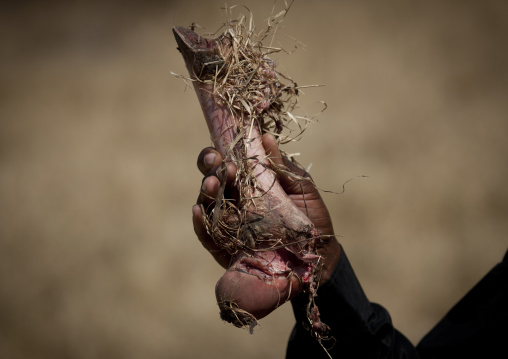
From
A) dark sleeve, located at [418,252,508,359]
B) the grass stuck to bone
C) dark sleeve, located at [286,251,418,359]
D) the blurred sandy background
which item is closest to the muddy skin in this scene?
the grass stuck to bone

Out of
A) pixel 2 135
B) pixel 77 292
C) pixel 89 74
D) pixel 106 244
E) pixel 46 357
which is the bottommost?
pixel 46 357

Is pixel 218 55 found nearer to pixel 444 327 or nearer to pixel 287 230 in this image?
pixel 287 230

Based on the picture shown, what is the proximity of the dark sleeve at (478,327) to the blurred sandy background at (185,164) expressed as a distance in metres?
2.04

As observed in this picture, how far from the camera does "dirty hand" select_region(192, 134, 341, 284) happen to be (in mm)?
1278

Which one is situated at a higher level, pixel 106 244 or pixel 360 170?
pixel 360 170

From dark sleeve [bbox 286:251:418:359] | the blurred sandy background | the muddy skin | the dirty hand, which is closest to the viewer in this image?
the muddy skin

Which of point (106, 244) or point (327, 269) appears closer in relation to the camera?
point (327, 269)

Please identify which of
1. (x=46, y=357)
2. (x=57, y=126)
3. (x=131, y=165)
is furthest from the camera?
(x=57, y=126)

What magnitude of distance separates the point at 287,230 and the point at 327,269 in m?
0.23

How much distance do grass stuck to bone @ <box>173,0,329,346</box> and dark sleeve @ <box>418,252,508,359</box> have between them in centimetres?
44

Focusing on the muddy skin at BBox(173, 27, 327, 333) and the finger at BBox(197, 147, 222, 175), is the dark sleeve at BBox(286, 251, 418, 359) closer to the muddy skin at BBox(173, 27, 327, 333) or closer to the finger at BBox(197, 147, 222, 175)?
the muddy skin at BBox(173, 27, 327, 333)

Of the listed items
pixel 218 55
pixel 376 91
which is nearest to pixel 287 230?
pixel 218 55

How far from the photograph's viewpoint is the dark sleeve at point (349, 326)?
1410 millimetres

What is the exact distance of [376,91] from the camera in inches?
177
